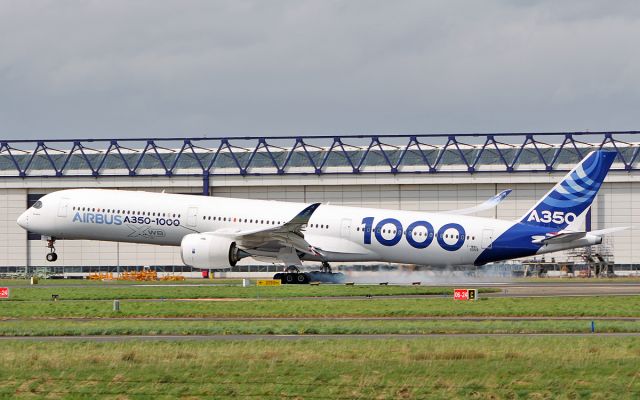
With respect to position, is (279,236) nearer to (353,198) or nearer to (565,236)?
(565,236)

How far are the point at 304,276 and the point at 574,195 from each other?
59.2 feet

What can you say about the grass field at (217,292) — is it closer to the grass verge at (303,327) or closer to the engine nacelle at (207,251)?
the engine nacelle at (207,251)

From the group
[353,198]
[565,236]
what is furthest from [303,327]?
[353,198]

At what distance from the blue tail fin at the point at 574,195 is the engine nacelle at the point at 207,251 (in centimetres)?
1987

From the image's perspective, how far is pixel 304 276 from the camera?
63.8 meters

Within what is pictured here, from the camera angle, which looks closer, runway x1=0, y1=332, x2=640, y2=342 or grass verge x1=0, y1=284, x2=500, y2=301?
runway x1=0, y1=332, x2=640, y2=342

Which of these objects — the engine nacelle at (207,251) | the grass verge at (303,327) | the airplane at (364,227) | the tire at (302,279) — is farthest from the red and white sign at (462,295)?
the engine nacelle at (207,251)

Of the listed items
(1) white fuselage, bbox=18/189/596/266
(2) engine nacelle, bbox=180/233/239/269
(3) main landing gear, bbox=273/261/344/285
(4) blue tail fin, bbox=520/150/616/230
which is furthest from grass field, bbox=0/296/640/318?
(4) blue tail fin, bbox=520/150/616/230

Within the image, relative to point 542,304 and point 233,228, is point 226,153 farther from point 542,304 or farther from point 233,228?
point 542,304

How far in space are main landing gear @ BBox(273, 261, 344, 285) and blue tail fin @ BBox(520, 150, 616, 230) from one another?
44.4 feet

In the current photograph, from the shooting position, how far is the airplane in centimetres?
6512

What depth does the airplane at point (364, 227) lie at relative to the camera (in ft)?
214

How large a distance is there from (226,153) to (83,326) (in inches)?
2529

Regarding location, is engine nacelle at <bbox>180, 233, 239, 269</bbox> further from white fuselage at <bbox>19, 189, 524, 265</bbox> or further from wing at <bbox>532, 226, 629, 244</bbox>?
wing at <bbox>532, 226, 629, 244</bbox>
